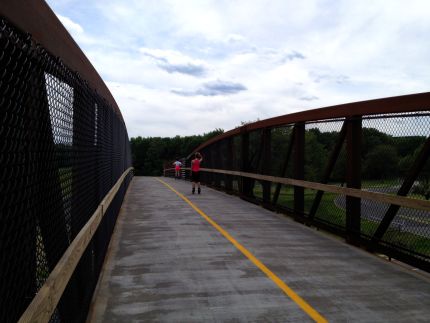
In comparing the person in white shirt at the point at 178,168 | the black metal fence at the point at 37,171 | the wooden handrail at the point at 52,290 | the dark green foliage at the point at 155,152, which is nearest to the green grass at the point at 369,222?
the black metal fence at the point at 37,171

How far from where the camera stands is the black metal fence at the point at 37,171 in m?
2.15

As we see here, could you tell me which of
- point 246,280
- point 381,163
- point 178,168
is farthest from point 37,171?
point 178,168

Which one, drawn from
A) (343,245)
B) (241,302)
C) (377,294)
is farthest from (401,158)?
(241,302)

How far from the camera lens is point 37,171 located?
2.81m

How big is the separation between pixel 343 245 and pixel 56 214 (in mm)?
6101

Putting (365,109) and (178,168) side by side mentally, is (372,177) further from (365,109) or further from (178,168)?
(178,168)

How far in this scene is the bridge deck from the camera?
192 inches

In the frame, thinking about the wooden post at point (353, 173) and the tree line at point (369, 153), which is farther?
the wooden post at point (353, 173)

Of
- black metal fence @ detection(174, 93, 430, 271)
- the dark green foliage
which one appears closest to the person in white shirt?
black metal fence @ detection(174, 93, 430, 271)

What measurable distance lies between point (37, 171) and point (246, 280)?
3.76 metres

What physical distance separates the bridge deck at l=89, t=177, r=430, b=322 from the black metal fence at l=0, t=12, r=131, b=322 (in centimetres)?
90

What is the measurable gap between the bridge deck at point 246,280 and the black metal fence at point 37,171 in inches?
35.3

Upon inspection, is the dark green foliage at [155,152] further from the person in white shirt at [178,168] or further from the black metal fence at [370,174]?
the black metal fence at [370,174]

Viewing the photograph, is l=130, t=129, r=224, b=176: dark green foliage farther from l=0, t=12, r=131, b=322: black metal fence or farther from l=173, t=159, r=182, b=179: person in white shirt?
l=0, t=12, r=131, b=322: black metal fence
